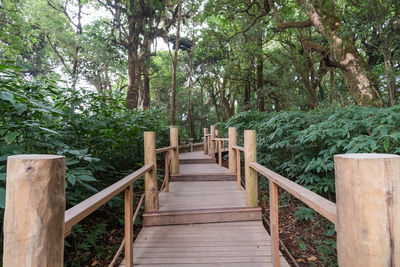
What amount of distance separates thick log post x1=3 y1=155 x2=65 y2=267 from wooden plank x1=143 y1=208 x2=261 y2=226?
2.17 metres

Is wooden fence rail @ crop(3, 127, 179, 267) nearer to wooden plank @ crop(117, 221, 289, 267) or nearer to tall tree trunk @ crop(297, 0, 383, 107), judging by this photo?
wooden plank @ crop(117, 221, 289, 267)

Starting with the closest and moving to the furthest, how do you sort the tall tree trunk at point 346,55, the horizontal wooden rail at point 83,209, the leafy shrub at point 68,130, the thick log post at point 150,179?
the horizontal wooden rail at point 83,209 < the leafy shrub at point 68,130 < the thick log post at point 150,179 < the tall tree trunk at point 346,55

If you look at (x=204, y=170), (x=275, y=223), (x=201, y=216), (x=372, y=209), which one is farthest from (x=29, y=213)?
(x=204, y=170)

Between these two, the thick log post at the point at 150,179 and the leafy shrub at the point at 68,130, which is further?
the thick log post at the point at 150,179

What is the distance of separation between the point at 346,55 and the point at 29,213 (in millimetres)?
5788

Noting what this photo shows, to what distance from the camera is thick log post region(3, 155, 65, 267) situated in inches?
29.4

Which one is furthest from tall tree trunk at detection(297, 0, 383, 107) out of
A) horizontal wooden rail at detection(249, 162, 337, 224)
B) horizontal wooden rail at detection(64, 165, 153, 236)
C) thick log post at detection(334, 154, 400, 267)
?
horizontal wooden rail at detection(64, 165, 153, 236)

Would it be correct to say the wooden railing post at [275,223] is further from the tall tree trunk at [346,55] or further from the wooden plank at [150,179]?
the tall tree trunk at [346,55]

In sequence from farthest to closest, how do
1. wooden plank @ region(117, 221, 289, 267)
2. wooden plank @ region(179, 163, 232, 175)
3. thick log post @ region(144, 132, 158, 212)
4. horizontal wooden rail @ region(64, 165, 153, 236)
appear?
1. wooden plank @ region(179, 163, 232, 175)
2. thick log post @ region(144, 132, 158, 212)
3. wooden plank @ region(117, 221, 289, 267)
4. horizontal wooden rail @ region(64, 165, 153, 236)

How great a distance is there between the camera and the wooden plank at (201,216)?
2857 mm

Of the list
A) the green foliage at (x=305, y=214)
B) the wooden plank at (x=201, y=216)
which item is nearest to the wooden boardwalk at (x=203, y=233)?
the wooden plank at (x=201, y=216)

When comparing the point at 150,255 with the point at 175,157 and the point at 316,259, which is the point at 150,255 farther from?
the point at 175,157

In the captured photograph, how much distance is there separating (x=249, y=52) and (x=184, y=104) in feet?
33.1

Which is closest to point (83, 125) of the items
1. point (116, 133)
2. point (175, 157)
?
point (116, 133)
